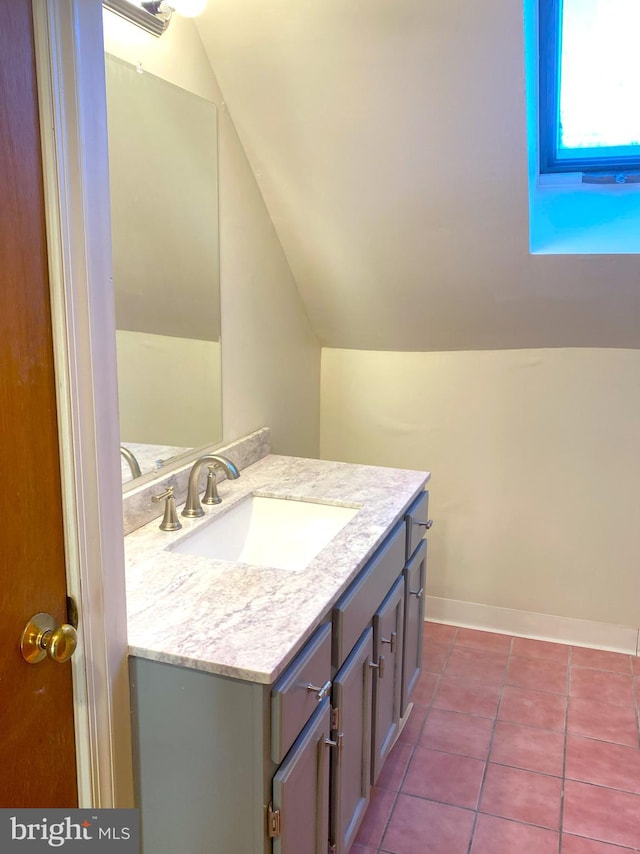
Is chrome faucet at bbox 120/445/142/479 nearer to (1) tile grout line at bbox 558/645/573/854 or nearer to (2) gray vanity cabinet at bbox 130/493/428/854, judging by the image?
(2) gray vanity cabinet at bbox 130/493/428/854

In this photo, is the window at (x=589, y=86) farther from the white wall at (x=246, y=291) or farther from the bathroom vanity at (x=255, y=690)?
the bathroom vanity at (x=255, y=690)

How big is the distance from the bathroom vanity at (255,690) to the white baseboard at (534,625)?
1.30m

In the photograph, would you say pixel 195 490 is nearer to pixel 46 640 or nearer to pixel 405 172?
pixel 46 640

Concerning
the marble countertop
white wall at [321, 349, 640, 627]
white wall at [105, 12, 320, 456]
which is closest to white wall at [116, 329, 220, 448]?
white wall at [105, 12, 320, 456]

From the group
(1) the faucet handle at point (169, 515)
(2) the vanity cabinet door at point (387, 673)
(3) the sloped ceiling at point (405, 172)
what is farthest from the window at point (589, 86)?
(1) the faucet handle at point (169, 515)

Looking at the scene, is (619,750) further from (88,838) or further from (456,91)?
(456,91)

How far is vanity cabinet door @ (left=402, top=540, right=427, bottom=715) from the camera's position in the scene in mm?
2217

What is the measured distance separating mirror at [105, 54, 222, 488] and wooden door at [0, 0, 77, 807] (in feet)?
2.18

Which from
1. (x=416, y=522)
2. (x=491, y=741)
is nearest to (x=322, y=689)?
(x=416, y=522)

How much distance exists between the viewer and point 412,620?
7.63ft

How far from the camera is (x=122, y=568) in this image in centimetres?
126

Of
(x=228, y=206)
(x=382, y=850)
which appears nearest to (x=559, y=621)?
(x=382, y=850)

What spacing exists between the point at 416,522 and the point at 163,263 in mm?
1023

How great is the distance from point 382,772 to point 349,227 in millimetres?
1707
